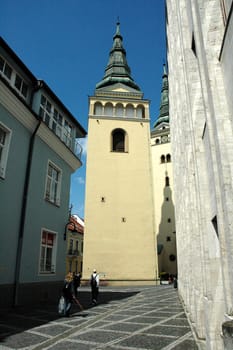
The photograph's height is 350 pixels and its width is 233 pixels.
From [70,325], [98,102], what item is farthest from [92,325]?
[98,102]

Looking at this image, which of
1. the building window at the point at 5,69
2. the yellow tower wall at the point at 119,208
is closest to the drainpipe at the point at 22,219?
the building window at the point at 5,69

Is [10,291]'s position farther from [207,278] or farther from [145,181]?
[145,181]

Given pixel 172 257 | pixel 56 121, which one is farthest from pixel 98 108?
pixel 172 257

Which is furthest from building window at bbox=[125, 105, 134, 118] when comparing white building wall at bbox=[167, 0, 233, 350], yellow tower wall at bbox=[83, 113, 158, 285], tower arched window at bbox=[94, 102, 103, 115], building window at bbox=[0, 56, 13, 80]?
white building wall at bbox=[167, 0, 233, 350]

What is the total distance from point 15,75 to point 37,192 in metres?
5.71

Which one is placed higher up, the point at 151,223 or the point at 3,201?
the point at 151,223

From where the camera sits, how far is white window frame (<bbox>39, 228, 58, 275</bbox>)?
43.0ft

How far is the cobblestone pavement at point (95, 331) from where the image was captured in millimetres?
5887

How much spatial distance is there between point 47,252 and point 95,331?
725 cm

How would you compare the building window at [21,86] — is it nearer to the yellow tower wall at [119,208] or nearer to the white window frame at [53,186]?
the white window frame at [53,186]

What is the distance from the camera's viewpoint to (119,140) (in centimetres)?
3275

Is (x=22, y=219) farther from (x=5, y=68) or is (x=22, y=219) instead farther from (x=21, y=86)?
(x=5, y=68)

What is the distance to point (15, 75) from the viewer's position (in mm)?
12977

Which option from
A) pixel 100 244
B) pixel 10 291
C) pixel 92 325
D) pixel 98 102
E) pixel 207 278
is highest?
pixel 98 102
